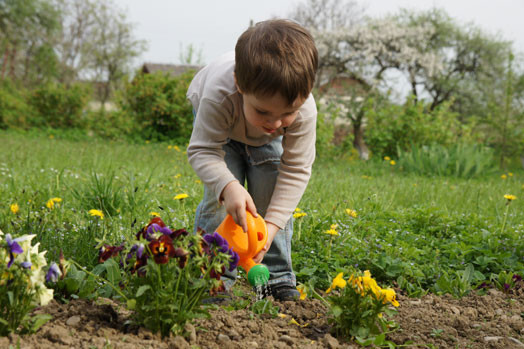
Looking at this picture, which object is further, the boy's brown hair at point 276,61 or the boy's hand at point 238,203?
the boy's hand at point 238,203

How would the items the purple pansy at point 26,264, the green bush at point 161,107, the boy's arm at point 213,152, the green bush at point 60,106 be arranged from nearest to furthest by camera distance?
the purple pansy at point 26,264 → the boy's arm at point 213,152 → the green bush at point 161,107 → the green bush at point 60,106

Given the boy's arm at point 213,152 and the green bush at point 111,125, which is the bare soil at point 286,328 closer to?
the boy's arm at point 213,152

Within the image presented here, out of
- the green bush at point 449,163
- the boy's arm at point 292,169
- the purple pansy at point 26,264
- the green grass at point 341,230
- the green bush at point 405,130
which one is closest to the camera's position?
the purple pansy at point 26,264

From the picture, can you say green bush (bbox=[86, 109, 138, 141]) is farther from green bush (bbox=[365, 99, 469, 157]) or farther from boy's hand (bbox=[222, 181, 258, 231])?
boy's hand (bbox=[222, 181, 258, 231])

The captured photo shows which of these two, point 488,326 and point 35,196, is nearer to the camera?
point 488,326

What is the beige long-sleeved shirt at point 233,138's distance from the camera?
1.92 m

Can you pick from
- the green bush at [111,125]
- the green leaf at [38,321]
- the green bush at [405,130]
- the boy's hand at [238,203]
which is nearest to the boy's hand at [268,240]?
the boy's hand at [238,203]

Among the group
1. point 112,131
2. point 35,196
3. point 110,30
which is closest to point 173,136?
point 112,131

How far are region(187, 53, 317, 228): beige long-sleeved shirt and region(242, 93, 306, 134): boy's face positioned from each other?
0.57ft

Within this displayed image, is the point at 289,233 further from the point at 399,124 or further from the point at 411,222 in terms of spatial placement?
the point at 399,124

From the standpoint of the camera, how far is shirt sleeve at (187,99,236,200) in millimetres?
1895

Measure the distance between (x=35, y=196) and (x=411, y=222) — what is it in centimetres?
242

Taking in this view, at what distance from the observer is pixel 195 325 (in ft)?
5.12

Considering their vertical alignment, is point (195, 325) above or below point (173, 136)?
above
